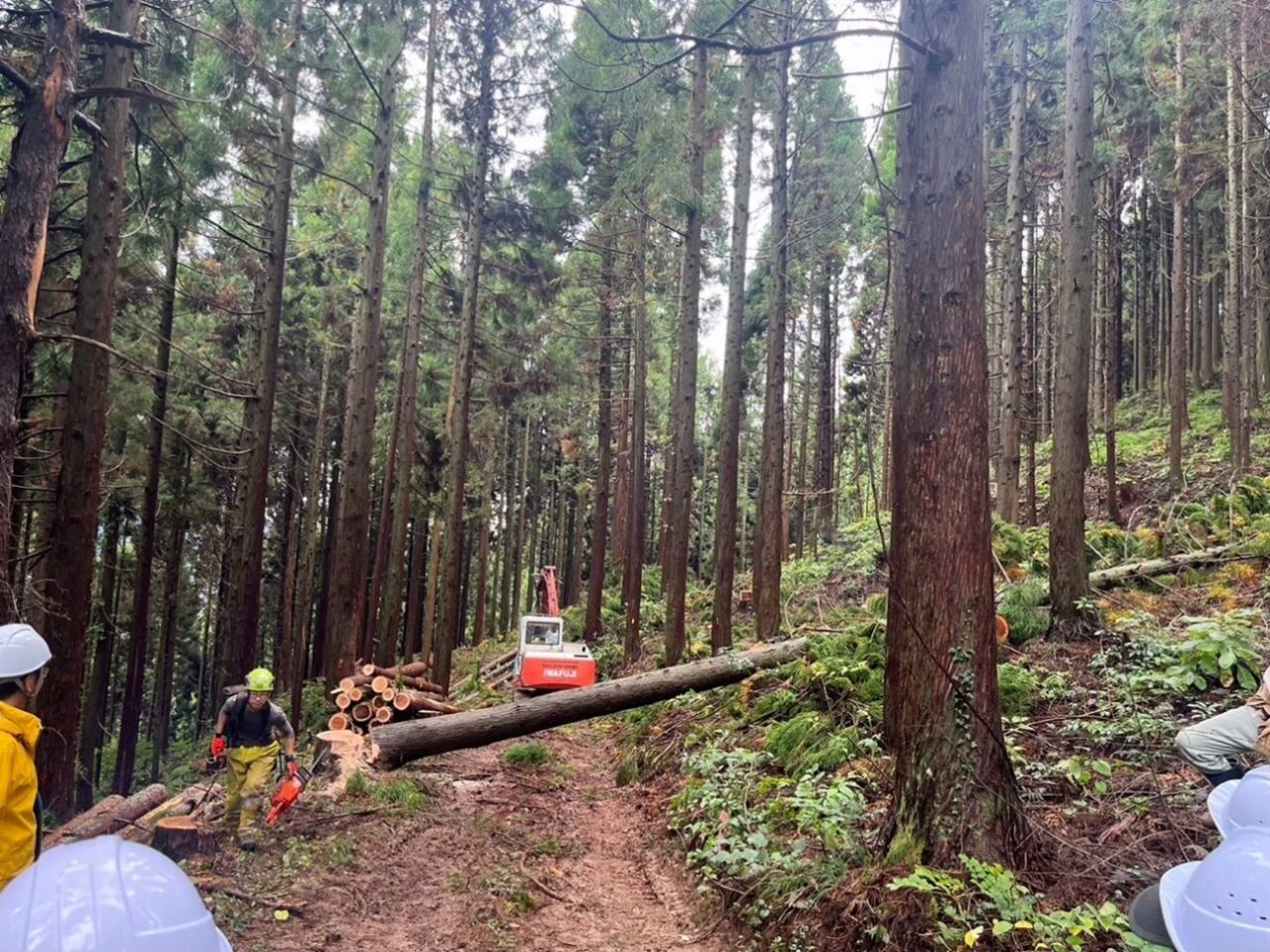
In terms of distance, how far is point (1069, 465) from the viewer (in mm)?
8547

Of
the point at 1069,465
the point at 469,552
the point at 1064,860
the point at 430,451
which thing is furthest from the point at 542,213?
the point at 469,552

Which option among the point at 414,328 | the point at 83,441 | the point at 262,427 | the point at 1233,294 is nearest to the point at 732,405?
the point at 414,328

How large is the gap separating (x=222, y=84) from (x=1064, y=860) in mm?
12782

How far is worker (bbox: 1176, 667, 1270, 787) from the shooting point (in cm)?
399

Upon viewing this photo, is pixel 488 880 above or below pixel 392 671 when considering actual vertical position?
below

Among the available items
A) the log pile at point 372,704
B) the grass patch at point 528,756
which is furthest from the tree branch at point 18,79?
the grass patch at point 528,756

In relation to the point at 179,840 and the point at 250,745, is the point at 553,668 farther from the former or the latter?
the point at 179,840

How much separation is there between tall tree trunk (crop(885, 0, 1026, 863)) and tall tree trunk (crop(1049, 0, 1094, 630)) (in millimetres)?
4724

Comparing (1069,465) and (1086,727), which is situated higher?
(1069,465)

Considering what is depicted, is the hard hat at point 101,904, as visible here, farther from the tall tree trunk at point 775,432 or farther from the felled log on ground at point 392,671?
the tall tree trunk at point 775,432

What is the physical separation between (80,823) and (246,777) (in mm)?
1402

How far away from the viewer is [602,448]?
21.9 m

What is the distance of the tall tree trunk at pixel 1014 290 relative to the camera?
14.7 m

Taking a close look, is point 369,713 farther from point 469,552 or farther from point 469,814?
point 469,552
